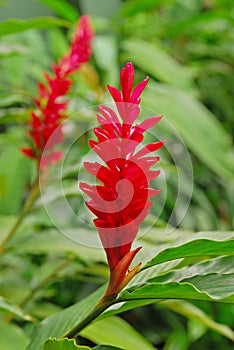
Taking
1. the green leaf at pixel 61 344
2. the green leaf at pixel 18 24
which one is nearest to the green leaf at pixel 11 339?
the green leaf at pixel 61 344

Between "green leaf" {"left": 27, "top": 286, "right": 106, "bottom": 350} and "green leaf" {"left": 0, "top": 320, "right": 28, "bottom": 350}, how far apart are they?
0.11 m

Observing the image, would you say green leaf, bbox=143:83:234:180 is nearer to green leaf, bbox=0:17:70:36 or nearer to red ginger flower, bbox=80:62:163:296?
green leaf, bbox=0:17:70:36

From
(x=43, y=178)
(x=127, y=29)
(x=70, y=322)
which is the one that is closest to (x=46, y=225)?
(x=43, y=178)

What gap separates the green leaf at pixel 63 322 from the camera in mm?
537

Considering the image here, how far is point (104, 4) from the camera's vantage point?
213 cm

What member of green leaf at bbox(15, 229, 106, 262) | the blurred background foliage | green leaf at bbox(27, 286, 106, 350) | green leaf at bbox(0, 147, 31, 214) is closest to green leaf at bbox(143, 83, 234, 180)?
the blurred background foliage

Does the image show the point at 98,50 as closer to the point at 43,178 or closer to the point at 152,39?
the point at 152,39

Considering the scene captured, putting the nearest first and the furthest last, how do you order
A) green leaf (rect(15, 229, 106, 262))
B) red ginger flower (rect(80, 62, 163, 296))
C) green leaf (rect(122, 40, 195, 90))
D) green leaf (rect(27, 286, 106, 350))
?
red ginger flower (rect(80, 62, 163, 296))
green leaf (rect(27, 286, 106, 350))
green leaf (rect(15, 229, 106, 262))
green leaf (rect(122, 40, 195, 90))

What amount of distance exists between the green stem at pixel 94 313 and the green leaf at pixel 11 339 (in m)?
0.18

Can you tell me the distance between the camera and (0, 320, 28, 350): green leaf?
2.21ft

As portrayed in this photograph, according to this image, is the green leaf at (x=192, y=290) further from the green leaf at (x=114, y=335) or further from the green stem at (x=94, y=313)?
the green leaf at (x=114, y=335)

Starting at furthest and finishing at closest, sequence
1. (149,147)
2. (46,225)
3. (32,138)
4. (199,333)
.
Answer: (199,333)
(46,225)
(32,138)
(149,147)

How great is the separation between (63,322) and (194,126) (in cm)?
75

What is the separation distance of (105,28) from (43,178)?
101cm
